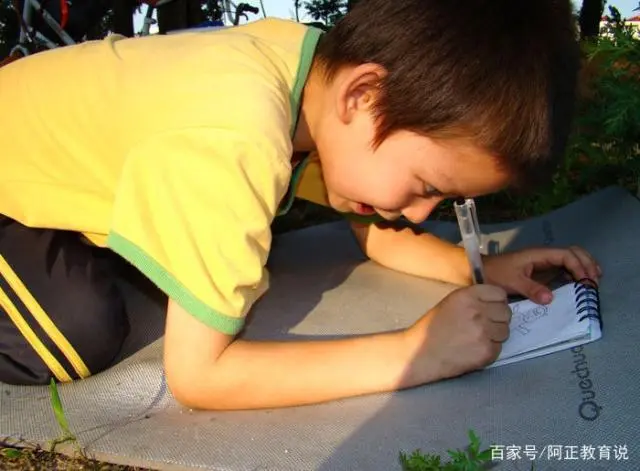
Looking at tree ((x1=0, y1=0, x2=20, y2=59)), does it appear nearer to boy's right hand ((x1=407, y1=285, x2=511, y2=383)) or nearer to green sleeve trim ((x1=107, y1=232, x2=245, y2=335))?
green sleeve trim ((x1=107, y1=232, x2=245, y2=335))

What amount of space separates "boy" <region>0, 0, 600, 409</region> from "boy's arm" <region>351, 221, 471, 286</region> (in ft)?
0.77

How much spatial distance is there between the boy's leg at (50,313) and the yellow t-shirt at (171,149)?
0.07 m

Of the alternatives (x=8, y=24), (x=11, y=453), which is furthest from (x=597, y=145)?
(x=8, y=24)

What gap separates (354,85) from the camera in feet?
3.52

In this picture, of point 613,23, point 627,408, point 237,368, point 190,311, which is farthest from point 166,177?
point 613,23

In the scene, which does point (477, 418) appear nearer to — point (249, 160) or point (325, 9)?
point (249, 160)

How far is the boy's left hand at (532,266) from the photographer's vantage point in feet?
4.41

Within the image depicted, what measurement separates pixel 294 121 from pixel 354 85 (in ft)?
0.42

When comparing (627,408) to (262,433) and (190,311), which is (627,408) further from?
(190,311)

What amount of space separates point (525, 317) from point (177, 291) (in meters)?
0.63

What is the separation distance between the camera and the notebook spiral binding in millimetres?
1188

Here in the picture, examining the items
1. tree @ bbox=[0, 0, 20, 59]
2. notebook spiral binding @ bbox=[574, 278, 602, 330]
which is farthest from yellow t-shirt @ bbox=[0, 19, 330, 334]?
tree @ bbox=[0, 0, 20, 59]

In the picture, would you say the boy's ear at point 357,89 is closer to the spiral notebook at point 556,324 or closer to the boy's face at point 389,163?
the boy's face at point 389,163

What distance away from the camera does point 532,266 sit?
137cm
